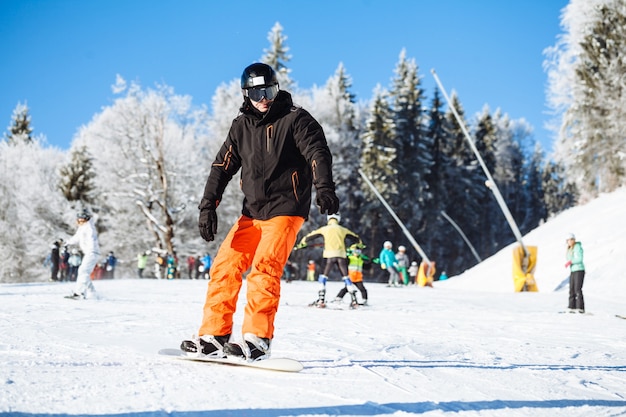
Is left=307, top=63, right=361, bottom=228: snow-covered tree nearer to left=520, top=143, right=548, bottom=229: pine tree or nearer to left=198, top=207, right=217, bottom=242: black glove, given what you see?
left=520, top=143, right=548, bottom=229: pine tree

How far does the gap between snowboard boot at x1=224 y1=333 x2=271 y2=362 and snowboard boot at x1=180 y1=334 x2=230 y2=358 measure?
11 centimetres

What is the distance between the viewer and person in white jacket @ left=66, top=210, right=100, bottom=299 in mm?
10453

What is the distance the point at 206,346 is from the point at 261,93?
1.74m

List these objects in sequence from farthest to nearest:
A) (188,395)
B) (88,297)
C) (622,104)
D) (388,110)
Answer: (388,110)
(622,104)
(88,297)
(188,395)

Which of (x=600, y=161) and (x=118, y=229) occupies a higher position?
(x=600, y=161)

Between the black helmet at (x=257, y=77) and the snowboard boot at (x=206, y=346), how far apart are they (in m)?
1.72

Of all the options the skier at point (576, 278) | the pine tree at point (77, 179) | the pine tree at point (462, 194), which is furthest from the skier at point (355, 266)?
the pine tree at point (462, 194)

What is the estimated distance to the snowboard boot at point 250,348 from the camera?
3469 mm

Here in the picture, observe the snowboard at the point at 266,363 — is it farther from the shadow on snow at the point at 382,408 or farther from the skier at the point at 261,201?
the shadow on snow at the point at 382,408

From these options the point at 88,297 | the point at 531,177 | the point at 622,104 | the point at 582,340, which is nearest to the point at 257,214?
the point at 582,340

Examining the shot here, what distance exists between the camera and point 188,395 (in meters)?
2.61

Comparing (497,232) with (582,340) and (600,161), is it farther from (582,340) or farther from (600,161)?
(582,340)

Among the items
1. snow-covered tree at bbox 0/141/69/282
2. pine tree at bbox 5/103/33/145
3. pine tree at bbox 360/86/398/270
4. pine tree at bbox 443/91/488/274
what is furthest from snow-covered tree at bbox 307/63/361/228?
pine tree at bbox 5/103/33/145

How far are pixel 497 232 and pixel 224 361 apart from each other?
201 feet
